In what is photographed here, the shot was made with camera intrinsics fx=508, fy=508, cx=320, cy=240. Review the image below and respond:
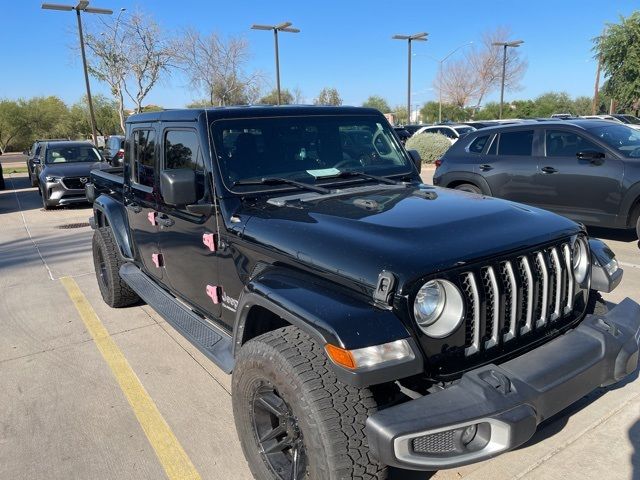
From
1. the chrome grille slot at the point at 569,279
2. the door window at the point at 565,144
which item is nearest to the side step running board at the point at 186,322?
the chrome grille slot at the point at 569,279

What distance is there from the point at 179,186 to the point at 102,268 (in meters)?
3.07

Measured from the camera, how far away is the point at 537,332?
2402mm

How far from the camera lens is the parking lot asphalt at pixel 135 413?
2.70 meters

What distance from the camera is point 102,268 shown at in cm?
553

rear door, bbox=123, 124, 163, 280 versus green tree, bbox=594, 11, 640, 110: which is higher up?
green tree, bbox=594, 11, 640, 110

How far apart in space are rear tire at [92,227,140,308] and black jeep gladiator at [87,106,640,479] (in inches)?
66.5

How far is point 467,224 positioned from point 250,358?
1.20 m

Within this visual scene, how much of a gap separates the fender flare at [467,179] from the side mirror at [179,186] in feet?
18.9

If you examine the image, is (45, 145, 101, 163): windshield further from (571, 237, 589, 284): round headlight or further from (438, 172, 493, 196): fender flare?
(571, 237, 589, 284): round headlight

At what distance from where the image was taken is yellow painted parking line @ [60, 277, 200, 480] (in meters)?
2.80

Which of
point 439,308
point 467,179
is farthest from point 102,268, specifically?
point 467,179

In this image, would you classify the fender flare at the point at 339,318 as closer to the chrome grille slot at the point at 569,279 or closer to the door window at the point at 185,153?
the chrome grille slot at the point at 569,279

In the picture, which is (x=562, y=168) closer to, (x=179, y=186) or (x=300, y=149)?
(x=300, y=149)

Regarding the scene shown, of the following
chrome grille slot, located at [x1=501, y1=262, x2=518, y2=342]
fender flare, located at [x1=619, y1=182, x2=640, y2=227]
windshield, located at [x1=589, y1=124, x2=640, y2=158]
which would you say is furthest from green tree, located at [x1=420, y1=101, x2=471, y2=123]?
chrome grille slot, located at [x1=501, y1=262, x2=518, y2=342]
